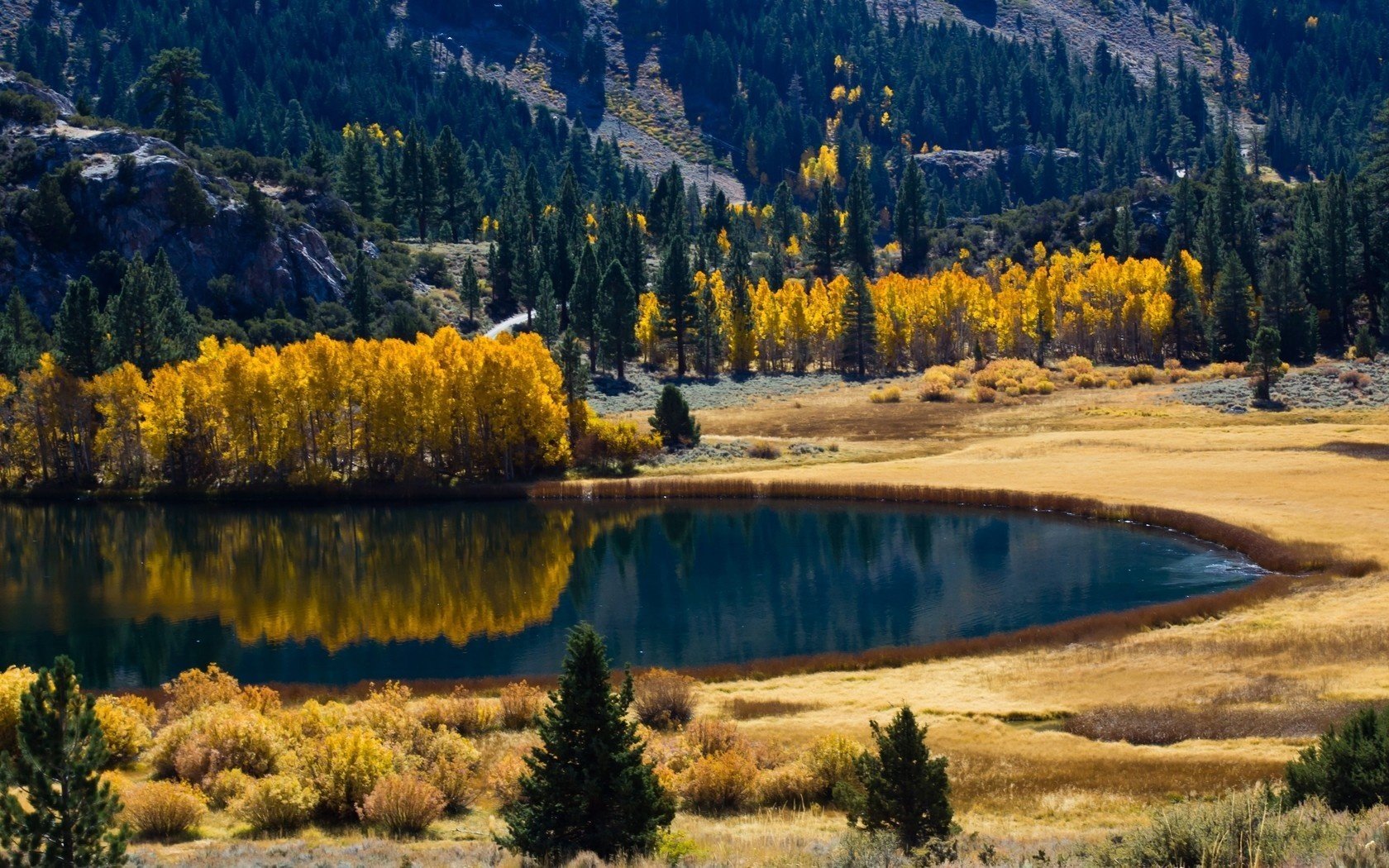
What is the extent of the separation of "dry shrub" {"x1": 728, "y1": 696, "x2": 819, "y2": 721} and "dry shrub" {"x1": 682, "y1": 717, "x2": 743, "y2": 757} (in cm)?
466

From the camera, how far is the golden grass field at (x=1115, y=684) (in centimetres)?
2634

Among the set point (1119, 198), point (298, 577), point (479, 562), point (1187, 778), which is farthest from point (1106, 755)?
point (1119, 198)

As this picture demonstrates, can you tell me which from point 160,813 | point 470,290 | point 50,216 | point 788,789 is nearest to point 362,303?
point 470,290

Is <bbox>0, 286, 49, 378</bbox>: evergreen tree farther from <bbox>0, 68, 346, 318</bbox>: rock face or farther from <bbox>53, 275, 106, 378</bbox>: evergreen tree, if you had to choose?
<bbox>0, 68, 346, 318</bbox>: rock face

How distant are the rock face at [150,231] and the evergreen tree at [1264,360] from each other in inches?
3823

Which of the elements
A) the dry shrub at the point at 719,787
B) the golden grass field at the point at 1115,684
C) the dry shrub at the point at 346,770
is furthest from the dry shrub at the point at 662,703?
the dry shrub at the point at 346,770

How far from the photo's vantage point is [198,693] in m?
37.5

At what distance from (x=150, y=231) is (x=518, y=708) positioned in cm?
11362

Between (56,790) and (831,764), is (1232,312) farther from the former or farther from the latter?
(56,790)

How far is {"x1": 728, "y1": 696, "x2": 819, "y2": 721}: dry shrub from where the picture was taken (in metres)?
37.8

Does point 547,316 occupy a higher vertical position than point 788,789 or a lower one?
higher

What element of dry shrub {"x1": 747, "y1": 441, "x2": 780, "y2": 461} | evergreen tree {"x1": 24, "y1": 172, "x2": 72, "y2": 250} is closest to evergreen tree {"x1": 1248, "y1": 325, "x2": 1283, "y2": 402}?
dry shrub {"x1": 747, "y1": 441, "x2": 780, "y2": 461}

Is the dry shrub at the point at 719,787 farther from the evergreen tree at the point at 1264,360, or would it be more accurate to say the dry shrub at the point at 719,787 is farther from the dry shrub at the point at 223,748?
the evergreen tree at the point at 1264,360

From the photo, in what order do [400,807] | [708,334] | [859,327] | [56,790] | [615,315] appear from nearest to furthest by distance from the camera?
[56,790] < [400,807] < [615,315] < [708,334] < [859,327]
